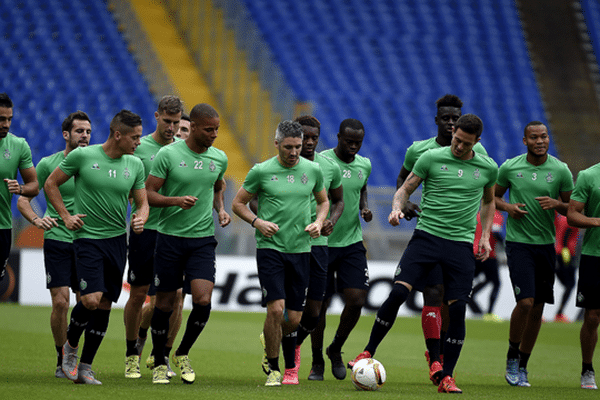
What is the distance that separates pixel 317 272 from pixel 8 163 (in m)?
2.86

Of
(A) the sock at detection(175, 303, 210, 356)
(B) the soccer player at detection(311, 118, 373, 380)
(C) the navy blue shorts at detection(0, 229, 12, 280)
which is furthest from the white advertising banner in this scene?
(A) the sock at detection(175, 303, 210, 356)

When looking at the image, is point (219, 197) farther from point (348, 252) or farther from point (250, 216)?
point (348, 252)

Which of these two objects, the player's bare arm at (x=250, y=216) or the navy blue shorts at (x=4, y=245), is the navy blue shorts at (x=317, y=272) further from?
the navy blue shorts at (x=4, y=245)

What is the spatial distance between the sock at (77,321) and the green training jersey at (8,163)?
1.01 meters

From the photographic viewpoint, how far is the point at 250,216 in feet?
22.0

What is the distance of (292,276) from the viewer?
6840mm

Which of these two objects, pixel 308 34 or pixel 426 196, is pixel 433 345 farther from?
pixel 308 34

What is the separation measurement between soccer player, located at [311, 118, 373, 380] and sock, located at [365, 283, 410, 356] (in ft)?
2.81

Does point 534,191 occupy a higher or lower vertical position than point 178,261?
higher

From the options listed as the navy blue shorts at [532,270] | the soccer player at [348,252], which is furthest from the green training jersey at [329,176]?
the navy blue shorts at [532,270]

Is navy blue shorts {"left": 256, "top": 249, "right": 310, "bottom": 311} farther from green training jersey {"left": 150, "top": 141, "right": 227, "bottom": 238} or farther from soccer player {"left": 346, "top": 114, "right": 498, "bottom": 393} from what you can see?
soccer player {"left": 346, "top": 114, "right": 498, "bottom": 393}

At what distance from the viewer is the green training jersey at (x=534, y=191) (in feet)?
25.3

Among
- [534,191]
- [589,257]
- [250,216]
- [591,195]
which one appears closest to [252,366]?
[250,216]

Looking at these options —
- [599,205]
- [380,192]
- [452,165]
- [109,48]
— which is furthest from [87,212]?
[109,48]
